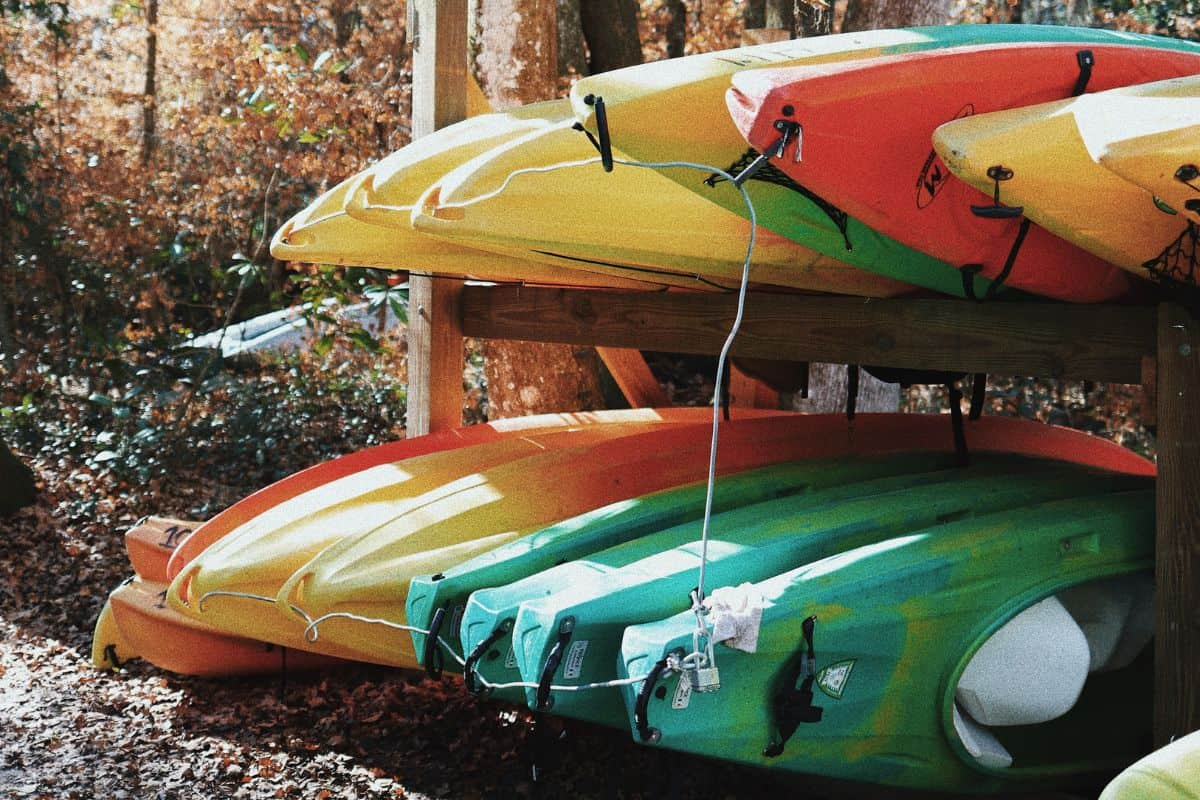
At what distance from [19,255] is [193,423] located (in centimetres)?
210

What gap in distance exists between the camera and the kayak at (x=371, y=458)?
3984 millimetres

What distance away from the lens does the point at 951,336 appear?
2.91 meters

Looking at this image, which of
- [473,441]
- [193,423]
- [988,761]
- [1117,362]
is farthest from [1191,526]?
[193,423]

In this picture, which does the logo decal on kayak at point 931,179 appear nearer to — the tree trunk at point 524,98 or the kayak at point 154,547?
the kayak at point 154,547

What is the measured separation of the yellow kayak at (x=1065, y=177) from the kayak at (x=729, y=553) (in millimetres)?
794

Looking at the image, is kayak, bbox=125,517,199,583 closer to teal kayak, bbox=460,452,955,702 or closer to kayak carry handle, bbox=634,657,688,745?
teal kayak, bbox=460,452,955,702

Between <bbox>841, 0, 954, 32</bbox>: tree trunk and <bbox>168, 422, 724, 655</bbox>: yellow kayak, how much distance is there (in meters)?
2.57

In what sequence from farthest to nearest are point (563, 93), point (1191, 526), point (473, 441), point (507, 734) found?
point (563, 93), point (473, 441), point (507, 734), point (1191, 526)

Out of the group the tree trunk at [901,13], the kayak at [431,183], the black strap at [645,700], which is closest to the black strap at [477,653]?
the black strap at [645,700]

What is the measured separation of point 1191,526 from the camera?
8.38ft

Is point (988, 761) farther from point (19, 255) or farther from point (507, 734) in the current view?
point (19, 255)

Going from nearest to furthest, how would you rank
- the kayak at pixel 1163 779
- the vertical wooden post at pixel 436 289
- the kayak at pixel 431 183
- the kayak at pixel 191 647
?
the kayak at pixel 1163 779, the kayak at pixel 431 183, the kayak at pixel 191 647, the vertical wooden post at pixel 436 289

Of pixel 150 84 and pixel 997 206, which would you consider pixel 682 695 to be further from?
pixel 150 84

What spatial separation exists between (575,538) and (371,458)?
56.2 inches
